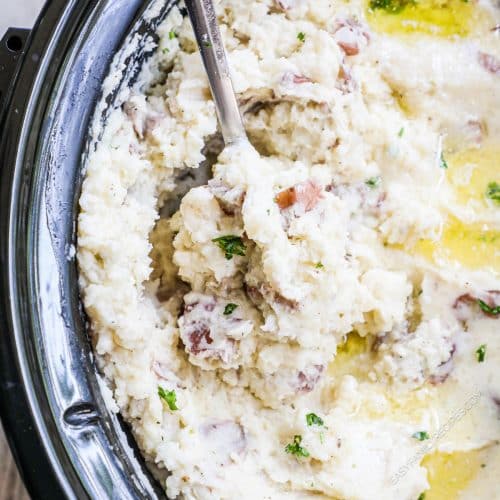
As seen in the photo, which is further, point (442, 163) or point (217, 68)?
point (442, 163)

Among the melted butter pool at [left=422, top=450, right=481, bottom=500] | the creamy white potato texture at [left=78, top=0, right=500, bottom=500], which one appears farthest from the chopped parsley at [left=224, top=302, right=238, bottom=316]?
the melted butter pool at [left=422, top=450, right=481, bottom=500]

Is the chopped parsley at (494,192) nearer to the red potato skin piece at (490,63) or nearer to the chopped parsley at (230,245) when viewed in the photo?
the red potato skin piece at (490,63)

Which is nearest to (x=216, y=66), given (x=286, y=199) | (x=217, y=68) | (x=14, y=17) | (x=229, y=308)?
(x=217, y=68)

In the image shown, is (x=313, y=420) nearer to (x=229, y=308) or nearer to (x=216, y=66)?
(x=229, y=308)

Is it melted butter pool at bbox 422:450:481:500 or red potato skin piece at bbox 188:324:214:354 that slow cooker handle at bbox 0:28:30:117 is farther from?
melted butter pool at bbox 422:450:481:500

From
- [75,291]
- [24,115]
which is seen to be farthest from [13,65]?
[75,291]

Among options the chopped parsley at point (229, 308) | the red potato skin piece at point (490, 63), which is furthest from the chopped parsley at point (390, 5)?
the chopped parsley at point (229, 308)

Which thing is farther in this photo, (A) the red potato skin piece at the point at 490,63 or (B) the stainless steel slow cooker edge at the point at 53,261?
(A) the red potato skin piece at the point at 490,63

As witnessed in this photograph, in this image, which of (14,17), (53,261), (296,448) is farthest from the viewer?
(14,17)
